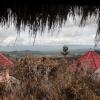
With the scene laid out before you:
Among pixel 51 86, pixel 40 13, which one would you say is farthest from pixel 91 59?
pixel 40 13

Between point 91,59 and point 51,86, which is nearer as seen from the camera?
point 51,86

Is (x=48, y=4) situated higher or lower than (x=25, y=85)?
higher

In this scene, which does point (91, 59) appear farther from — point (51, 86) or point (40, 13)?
point (40, 13)

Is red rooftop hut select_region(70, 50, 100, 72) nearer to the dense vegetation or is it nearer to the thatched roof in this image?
the dense vegetation

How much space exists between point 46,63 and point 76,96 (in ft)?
26.5

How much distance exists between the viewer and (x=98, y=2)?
6.45ft

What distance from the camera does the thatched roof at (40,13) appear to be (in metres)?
1.98

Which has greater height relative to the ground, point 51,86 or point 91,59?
point 91,59

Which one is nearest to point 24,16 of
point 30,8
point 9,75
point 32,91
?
point 30,8

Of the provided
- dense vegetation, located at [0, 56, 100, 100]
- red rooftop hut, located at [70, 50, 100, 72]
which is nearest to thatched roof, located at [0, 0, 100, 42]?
dense vegetation, located at [0, 56, 100, 100]

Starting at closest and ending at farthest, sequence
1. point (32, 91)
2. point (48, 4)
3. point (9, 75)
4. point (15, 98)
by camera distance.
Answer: point (48, 4) → point (15, 98) → point (32, 91) → point (9, 75)

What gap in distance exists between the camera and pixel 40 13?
6.70 feet

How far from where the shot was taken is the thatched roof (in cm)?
198

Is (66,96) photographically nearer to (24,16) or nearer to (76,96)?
(76,96)
